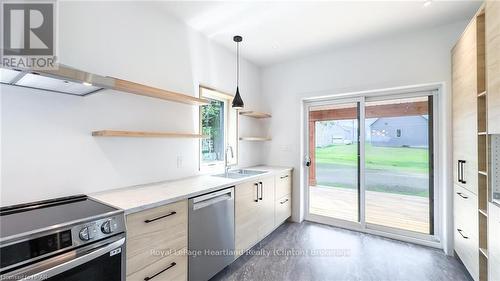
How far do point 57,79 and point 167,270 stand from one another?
1.46 meters

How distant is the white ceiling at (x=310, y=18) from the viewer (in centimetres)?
223

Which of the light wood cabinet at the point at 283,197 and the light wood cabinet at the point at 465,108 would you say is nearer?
the light wood cabinet at the point at 465,108

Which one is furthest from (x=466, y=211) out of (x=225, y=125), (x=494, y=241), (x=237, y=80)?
(x=237, y=80)

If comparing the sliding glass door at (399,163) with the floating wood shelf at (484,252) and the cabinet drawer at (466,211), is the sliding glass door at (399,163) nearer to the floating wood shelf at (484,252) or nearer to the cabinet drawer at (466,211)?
the cabinet drawer at (466,211)

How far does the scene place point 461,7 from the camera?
7.45ft

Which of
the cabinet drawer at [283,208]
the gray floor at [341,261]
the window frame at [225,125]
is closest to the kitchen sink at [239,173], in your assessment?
the window frame at [225,125]

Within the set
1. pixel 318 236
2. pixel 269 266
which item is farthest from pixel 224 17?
pixel 318 236

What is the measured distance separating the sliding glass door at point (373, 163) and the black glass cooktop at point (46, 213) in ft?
10.1

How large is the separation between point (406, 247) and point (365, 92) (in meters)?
2.12

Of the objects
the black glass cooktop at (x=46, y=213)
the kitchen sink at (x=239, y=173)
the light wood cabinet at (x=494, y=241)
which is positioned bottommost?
the light wood cabinet at (x=494, y=241)

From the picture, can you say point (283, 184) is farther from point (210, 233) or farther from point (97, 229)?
point (97, 229)

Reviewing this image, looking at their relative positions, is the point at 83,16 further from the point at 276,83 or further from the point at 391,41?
the point at 391,41

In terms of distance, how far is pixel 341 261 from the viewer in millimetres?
2438

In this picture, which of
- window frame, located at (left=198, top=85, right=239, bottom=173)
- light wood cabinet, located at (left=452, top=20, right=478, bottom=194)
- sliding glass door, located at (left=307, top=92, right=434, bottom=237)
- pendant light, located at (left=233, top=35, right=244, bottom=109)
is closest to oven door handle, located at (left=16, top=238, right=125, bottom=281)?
window frame, located at (left=198, top=85, right=239, bottom=173)
